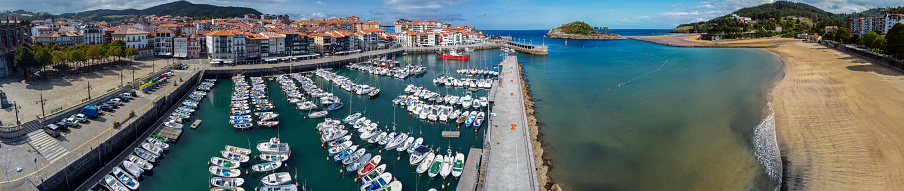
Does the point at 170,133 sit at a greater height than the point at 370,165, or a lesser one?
greater

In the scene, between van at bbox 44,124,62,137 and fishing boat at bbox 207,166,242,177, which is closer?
fishing boat at bbox 207,166,242,177

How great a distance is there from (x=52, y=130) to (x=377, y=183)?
48.5 ft

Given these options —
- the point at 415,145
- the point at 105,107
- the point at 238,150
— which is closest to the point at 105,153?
the point at 238,150

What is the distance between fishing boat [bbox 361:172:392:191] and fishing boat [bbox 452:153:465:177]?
252 cm

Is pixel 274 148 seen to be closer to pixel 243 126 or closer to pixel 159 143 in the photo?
pixel 243 126

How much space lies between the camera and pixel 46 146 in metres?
17.0

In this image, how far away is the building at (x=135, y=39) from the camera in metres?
43.3

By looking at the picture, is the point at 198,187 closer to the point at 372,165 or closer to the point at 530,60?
the point at 372,165

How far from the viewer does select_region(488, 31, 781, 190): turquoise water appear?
1705 centimetres

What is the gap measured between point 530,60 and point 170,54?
45.0m

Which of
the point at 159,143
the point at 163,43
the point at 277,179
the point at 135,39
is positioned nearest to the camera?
the point at 277,179

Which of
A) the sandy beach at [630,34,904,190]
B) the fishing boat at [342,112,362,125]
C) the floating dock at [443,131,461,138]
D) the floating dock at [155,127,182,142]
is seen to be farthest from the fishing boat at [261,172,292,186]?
the sandy beach at [630,34,904,190]

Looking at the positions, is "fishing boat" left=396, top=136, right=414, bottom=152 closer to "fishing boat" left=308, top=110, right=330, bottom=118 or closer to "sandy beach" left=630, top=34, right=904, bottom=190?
"fishing boat" left=308, top=110, right=330, bottom=118

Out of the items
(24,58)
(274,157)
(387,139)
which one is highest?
(24,58)
